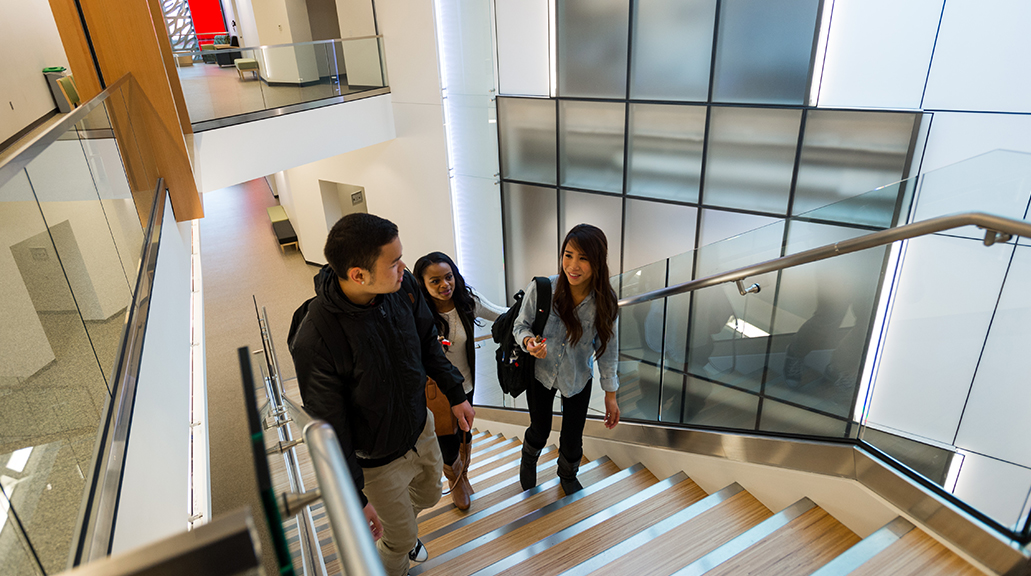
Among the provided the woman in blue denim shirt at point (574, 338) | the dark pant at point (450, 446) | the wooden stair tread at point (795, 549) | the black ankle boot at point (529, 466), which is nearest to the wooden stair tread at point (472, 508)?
the black ankle boot at point (529, 466)

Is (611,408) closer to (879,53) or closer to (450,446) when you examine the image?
(450,446)

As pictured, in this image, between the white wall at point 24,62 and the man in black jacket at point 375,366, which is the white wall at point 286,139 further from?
the man in black jacket at point 375,366

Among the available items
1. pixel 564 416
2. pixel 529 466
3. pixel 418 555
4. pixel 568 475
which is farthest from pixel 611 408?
pixel 418 555

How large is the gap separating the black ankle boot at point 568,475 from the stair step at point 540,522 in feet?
0.26

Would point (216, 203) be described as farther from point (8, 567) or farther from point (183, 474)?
point (8, 567)

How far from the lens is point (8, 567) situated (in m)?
0.99

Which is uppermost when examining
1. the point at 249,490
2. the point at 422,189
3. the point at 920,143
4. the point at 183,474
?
the point at 920,143

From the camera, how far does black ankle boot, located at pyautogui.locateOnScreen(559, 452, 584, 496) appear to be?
11.0 feet

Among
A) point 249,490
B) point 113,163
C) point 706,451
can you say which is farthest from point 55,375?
point 249,490

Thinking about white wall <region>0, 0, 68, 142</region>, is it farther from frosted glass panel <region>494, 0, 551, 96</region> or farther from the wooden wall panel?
frosted glass panel <region>494, 0, 551, 96</region>

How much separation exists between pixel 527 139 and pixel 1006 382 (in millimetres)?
7266

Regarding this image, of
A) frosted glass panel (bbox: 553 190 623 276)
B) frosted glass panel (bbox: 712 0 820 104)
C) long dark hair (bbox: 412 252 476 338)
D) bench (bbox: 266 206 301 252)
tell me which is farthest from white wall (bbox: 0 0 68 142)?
bench (bbox: 266 206 301 252)

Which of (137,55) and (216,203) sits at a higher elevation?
(137,55)

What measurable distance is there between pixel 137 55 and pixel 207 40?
19.4 metres
